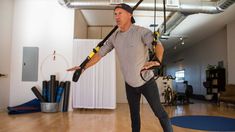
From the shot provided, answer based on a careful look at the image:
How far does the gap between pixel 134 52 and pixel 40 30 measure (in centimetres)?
482

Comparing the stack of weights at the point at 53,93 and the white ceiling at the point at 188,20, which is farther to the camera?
the white ceiling at the point at 188,20

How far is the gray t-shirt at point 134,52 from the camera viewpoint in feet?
5.90

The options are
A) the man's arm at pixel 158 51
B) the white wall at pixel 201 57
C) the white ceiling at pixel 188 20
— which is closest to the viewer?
the man's arm at pixel 158 51

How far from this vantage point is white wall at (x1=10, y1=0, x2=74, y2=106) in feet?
19.5

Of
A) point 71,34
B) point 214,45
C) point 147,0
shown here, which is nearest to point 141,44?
point 147,0

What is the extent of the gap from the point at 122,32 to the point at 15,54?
15.8 ft

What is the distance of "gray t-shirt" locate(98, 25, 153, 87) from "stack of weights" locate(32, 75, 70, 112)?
4167 millimetres

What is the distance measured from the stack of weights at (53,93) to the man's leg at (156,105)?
14.0 feet

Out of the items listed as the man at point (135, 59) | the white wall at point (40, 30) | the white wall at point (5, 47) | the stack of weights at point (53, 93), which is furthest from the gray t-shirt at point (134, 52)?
the white wall at point (5, 47)

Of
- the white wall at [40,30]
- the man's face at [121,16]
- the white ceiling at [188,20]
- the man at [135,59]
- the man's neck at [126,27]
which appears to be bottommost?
the man at [135,59]

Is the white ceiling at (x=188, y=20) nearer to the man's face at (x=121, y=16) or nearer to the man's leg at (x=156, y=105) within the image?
the man's face at (x=121, y=16)

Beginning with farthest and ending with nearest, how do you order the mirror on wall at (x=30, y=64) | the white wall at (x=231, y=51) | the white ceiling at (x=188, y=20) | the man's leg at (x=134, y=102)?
the white wall at (x=231, y=51) → the white ceiling at (x=188, y=20) → the mirror on wall at (x=30, y=64) → the man's leg at (x=134, y=102)

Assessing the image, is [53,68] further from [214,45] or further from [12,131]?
[214,45]

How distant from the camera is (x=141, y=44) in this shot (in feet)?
5.94
